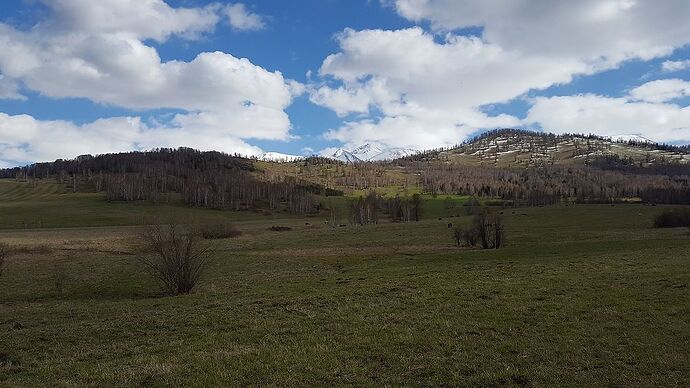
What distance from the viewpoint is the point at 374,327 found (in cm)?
1864

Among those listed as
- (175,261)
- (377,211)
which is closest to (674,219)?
(175,261)

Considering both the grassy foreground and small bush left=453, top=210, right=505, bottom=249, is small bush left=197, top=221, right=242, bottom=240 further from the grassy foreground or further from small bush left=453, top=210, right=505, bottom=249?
the grassy foreground

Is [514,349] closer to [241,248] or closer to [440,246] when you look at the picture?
[440,246]

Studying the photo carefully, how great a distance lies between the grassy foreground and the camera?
13336 mm

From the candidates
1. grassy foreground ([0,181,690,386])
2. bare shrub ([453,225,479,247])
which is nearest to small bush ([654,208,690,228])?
bare shrub ([453,225,479,247])

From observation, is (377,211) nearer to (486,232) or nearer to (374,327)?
(486,232)

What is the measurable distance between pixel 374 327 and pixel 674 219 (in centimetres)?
8609

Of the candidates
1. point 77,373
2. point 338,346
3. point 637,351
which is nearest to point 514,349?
point 637,351

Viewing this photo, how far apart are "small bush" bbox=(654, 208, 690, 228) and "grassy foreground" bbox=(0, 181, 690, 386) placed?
51627 mm

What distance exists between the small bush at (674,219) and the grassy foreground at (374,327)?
51627mm

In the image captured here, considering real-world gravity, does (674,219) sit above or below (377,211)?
below

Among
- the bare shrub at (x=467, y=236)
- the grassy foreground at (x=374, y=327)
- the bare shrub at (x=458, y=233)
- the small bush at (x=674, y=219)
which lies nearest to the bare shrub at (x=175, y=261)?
the grassy foreground at (x=374, y=327)

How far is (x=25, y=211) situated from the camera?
173375mm

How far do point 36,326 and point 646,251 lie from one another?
46.6m
